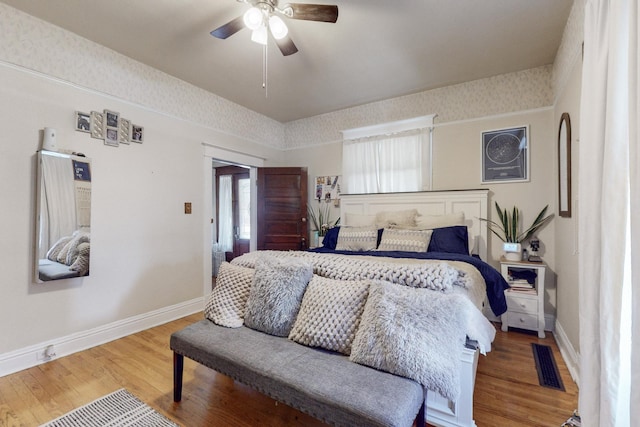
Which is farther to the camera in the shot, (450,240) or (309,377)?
(450,240)

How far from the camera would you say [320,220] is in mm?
4543

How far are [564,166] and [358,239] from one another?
1.99 metres

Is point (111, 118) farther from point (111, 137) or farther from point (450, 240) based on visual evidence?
point (450, 240)

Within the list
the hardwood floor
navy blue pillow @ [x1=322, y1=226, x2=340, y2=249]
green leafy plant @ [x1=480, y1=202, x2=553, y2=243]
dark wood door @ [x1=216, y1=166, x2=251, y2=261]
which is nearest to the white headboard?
green leafy plant @ [x1=480, y1=202, x2=553, y2=243]

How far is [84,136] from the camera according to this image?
2609 mm

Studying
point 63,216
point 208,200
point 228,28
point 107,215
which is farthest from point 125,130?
point 228,28

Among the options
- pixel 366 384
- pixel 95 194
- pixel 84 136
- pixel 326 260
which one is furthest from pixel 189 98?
pixel 366 384

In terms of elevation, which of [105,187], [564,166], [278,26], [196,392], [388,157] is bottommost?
[196,392]

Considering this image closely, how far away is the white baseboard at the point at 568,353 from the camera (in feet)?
6.55

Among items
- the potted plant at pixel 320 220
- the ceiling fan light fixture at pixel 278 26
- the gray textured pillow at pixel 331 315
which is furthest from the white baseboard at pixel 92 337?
the ceiling fan light fixture at pixel 278 26

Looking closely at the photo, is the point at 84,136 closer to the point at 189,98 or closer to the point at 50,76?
the point at 50,76

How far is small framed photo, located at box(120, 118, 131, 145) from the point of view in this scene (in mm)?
2857

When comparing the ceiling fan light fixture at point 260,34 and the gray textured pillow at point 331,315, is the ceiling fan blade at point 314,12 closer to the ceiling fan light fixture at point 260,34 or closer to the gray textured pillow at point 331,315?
the ceiling fan light fixture at point 260,34

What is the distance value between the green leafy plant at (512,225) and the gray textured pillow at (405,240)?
91 cm
